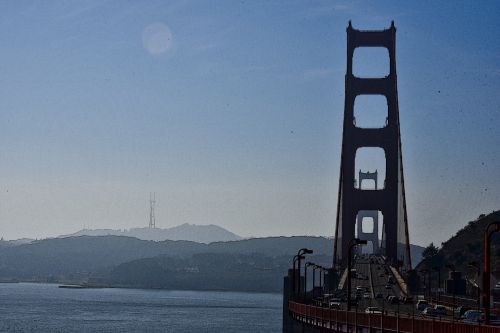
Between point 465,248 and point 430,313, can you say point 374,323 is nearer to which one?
point 430,313

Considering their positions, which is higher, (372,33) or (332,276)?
(372,33)

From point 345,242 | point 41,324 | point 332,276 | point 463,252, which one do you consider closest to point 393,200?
point 345,242

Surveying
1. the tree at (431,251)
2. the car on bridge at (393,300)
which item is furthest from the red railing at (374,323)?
the tree at (431,251)

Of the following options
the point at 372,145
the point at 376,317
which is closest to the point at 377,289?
the point at 372,145

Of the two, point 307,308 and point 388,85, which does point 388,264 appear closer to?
point 388,85

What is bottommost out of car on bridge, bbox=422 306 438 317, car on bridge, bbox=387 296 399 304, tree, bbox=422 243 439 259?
car on bridge, bbox=422 306 438 317

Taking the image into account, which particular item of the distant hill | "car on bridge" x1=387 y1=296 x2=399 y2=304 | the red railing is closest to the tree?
the distant hill

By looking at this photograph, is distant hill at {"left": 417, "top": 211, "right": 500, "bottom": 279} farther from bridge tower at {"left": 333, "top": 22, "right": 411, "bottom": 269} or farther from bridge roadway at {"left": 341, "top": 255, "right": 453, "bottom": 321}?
bridge tower at {"left": 333, "top": 22, "right": 411, "bottom": 269}
